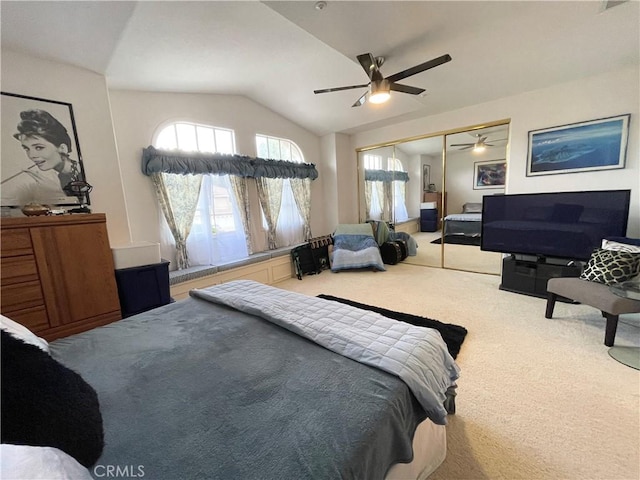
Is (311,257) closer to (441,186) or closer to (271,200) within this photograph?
(271,200)

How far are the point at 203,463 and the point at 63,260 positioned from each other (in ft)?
7.06

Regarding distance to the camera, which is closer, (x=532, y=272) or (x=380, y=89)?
(x=380, y=89)

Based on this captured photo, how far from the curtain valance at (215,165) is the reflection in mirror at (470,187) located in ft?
8.44

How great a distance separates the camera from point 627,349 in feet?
6.66

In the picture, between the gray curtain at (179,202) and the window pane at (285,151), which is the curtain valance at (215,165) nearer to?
the gray curtain at (179,202)

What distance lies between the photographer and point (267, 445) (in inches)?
29.2

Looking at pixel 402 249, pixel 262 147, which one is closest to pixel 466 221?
pixel 402 249

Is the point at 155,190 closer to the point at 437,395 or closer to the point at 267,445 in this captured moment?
the point at 267,445

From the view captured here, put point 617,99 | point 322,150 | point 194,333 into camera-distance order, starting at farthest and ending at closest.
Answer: point 322,150, point 617,99, point 194,333

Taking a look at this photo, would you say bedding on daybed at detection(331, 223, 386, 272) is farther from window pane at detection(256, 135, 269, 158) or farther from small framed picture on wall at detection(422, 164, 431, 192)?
window pane at detection(256, 135, 269, 158)

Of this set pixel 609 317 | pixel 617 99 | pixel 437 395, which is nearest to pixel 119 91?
pixel 437 395

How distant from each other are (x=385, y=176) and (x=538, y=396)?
4134mm

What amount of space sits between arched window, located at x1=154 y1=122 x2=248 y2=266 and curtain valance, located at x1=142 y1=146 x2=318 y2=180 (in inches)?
5.9

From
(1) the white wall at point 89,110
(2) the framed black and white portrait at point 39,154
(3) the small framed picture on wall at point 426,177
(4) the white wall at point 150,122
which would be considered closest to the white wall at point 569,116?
(3) the small framed picture on wall at point 426,177
